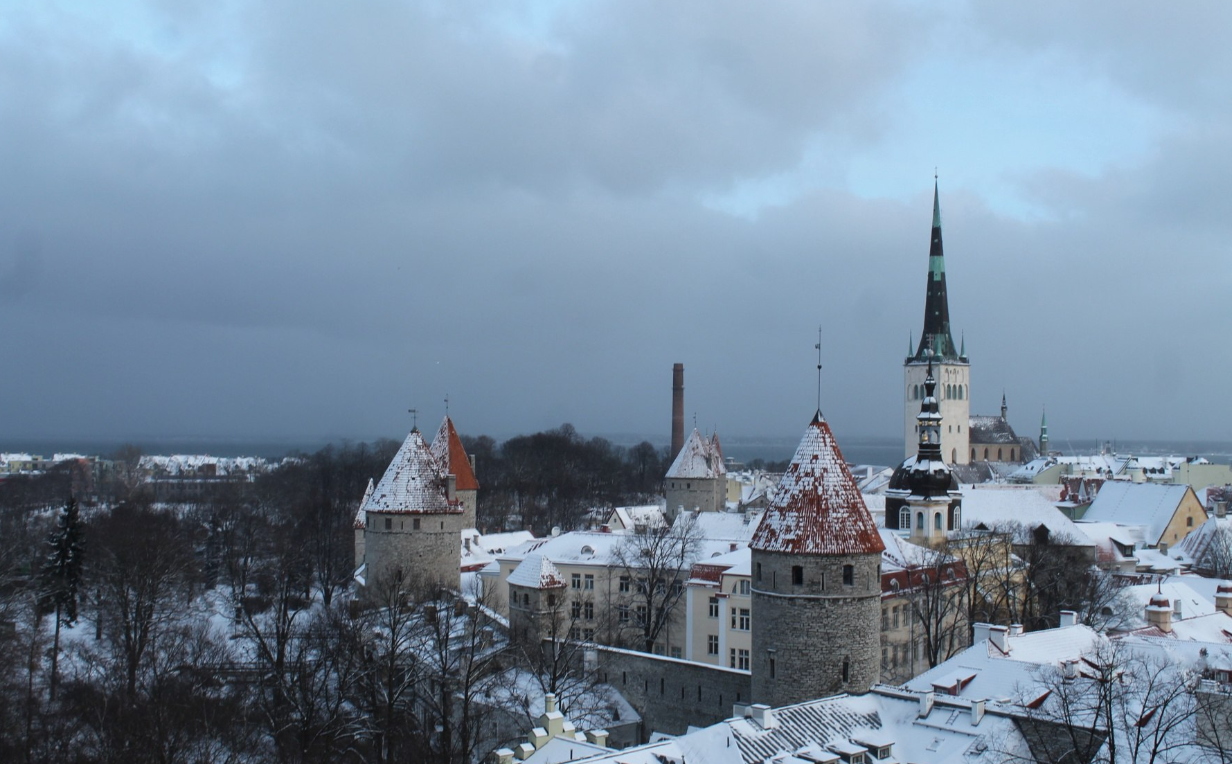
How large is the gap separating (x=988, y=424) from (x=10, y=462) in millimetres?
152390

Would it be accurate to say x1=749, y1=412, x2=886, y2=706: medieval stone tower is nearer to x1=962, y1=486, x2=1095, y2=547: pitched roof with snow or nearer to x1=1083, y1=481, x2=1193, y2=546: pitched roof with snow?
x1=962, y1=486, x2=1095, y2=547: pitched roof with snow

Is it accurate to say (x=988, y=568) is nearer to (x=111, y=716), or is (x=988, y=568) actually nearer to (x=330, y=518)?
(x=111, y=716)

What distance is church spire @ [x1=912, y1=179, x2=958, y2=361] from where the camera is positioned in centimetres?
9638

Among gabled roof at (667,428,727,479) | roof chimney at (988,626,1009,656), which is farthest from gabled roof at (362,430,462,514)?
gabled roof at (667,428,727,479)

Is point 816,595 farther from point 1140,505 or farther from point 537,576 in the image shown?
point 1140,505

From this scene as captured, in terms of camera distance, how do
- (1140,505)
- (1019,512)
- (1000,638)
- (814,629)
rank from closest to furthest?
(1000,638) < (814,629) < (1019,512) < (1140,505)

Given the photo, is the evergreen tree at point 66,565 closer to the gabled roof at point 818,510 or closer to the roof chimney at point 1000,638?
the gabled roof at point 818,510

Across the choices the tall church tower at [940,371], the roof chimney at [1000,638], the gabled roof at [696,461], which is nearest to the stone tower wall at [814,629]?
the roof chimney at [1000,638]

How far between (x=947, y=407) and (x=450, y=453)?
6248 cm

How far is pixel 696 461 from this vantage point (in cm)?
6444

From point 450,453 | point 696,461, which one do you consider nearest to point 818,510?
point 450,453

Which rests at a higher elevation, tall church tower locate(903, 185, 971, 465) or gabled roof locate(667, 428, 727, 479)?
tall church tower locate(903, 185, 971, 465)

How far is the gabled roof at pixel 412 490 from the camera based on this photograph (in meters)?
39.7

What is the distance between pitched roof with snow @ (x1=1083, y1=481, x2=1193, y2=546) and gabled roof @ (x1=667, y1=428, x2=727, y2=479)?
85.4 ft
